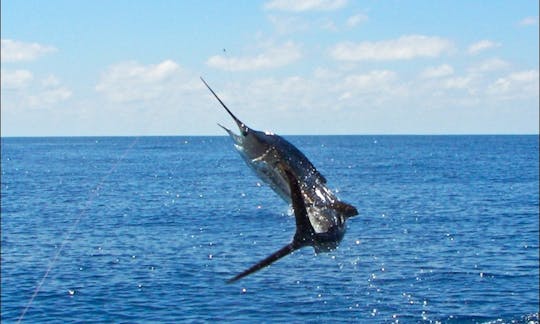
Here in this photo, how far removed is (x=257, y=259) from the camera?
5228 cm

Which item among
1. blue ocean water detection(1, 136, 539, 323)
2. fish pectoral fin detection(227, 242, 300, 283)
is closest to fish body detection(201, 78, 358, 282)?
fish pectoral fin detection(227, 242, 300, 283)

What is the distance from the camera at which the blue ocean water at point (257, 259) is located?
1576 inches

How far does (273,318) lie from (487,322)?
35.4ft

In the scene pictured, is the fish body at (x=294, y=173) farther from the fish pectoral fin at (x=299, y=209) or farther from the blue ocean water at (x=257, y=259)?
the blue ocean water at (x=257, y=259)

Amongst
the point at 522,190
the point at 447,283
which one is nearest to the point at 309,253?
the point at 447,283

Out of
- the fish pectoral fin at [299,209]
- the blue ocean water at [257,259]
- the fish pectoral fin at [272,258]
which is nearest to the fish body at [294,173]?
the fish pectoral fin at [299,209]

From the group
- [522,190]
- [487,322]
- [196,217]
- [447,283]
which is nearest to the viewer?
[487,322]

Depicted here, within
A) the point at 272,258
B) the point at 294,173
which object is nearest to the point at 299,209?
the point at 272,258

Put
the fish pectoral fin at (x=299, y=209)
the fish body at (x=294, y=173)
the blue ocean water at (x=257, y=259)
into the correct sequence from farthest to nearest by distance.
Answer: the blue ocean water at (x=257, y=259)
the fish body at (x=294, y=173)
the fish pectoral fin at (x=299, y=209)

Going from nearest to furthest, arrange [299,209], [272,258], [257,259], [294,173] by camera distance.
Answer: [272,258], [299,209], [294,173], [257,259]

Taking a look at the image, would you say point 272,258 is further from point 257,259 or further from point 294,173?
point 257,259

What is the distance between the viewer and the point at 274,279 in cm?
4650

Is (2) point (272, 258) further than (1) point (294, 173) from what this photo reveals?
No

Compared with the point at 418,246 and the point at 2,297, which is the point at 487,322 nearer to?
the point at 418,246
